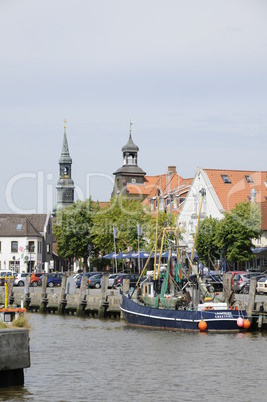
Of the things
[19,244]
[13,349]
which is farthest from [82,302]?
[19,244]

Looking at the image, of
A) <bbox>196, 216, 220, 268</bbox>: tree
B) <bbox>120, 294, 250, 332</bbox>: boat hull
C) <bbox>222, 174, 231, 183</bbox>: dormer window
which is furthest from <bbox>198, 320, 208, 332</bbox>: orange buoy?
<bbox>222, 174, 231, 183</bbox>: dormer window

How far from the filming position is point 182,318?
5222 cm

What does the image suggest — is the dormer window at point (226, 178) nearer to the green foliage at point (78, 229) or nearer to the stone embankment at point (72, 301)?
the green foliage at point (78, 229)

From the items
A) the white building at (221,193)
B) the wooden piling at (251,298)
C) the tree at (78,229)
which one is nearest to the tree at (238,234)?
the white building at (221,193)

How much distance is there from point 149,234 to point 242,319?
2298 inches

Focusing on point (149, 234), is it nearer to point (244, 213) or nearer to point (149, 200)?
point (244, 213)

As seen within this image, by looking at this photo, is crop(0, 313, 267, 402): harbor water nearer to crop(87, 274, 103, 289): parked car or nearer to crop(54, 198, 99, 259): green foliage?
crop(87, 274, 103, 289): parked car

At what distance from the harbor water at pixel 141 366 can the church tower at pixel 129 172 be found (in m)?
101

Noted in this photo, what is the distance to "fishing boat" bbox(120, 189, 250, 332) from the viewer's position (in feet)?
168

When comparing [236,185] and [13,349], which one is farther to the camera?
[236,185]

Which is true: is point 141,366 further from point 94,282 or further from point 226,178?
point 226,178

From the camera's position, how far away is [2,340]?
102ft

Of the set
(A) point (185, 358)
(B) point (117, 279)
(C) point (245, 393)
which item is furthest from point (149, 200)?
(C) point (245, 393)

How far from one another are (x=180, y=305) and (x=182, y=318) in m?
1.74
